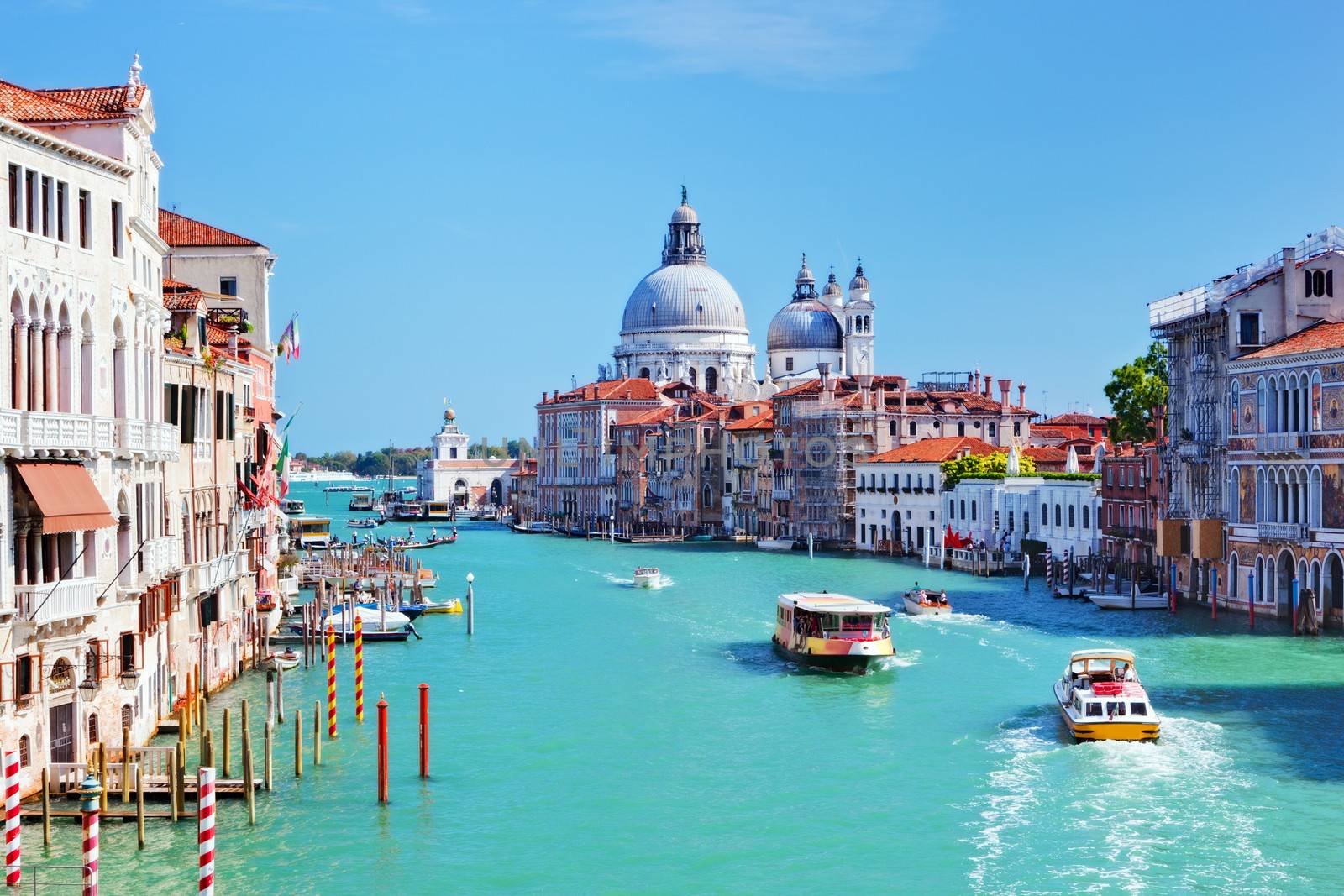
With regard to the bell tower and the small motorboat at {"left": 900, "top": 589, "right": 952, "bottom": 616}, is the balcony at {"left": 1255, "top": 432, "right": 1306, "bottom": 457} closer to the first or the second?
the small motorboat at {"left": 900, "top": 589, "right": 952, "bottom": 616}

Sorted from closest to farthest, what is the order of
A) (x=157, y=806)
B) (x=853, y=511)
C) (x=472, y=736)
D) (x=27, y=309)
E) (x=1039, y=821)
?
(x=27, y=309) → (x=157, y=806) → (x=1039, y=821) → (x=472, y=736) → (x=853, y=511)

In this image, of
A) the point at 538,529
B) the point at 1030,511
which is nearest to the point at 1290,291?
the point at 1030,511

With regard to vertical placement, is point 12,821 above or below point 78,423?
below

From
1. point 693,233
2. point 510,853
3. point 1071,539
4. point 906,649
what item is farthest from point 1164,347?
point 693,233

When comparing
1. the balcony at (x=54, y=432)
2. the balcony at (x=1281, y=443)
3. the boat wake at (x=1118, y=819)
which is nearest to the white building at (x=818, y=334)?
the balcony at (x=1281, y=443)

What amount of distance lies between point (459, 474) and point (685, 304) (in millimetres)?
26522

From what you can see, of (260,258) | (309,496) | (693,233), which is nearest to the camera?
(260,258)

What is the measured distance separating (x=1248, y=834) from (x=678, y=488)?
71529 millimetres

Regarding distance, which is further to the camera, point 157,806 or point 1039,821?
point 1039,821

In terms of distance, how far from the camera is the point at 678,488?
90.0 m

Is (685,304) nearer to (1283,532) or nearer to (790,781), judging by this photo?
(1283,532)

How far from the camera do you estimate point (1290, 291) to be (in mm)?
37500

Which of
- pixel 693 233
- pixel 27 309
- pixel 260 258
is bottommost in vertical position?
pixel 27 309

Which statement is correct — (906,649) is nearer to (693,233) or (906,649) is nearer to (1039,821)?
(1039,821)
